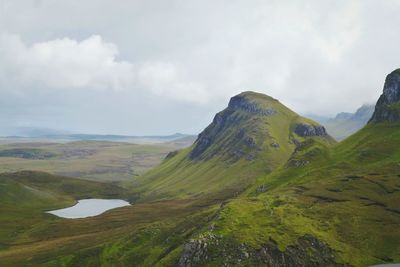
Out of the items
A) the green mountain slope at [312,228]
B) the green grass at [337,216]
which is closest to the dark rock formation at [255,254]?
the green mountain slope at [312,228]

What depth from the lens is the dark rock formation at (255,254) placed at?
119062 mm

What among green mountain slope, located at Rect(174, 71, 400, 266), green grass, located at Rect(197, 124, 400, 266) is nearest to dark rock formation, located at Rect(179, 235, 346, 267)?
green mountain slope, located at Rect(174, 71, 400, 266)

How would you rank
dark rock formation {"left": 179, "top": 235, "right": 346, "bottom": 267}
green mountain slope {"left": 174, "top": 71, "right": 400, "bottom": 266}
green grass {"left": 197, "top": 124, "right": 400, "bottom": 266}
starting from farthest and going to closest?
1. green grass {"left": 197, "top": 124, "right": 400, "bottom": 266}
2. green mountain slope {"left": 174, "top": 71, "right": 400, "bottom": 266}
3. dark rock formation {"left": 179, "top": 235, "right": 346, "bottom": 267}

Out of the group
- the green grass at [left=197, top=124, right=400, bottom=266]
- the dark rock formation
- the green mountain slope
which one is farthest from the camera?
the green grass at [left=197, top=124, right=400, bottom=266]

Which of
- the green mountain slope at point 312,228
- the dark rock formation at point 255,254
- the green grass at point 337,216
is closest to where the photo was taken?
the dark rock formation at point 255,254

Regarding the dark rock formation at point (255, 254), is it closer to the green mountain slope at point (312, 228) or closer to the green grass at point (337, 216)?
the green mountain slope at point (312, 228)

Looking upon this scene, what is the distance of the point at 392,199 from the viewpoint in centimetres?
15075

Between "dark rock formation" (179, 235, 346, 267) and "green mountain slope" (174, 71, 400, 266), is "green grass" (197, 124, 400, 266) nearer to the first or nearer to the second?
"green mountain slope" (174, 71, 400, 266)

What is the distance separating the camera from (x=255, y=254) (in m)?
120

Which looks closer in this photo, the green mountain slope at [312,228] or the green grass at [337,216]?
the green mountain slope at [312,228]

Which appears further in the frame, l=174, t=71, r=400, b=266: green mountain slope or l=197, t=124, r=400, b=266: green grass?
l=197, t=124, r=400, b=266: green grass

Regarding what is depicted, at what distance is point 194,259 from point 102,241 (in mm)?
68613

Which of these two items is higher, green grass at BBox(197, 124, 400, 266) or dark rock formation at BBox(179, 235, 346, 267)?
green grass at BBox(197, 124, 400, 266)

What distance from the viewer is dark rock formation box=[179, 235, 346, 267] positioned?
4688 inches
